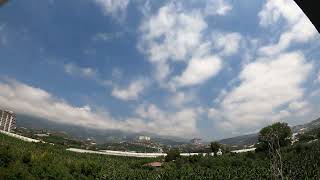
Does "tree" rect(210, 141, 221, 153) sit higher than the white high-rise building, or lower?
lower

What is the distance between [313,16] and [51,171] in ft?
119

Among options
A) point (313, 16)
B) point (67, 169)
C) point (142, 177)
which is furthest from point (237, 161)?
point (313, 16)

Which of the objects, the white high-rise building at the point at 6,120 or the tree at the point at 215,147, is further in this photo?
the white high-rise building at the point at 6,120

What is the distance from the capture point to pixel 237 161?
47344mm

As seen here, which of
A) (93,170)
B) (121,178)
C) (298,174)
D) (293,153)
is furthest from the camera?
(293,153)

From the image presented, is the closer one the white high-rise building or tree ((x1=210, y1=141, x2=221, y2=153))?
tree ((x1=210, y1=141, x2=221, y2=153))

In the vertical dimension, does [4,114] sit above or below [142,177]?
above

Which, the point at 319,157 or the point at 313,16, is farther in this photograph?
the point at 319,157

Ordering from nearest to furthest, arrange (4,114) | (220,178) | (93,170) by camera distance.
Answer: (220,178) < (93,170) < (4,114)

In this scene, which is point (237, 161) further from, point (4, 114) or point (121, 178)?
point (4, 114)

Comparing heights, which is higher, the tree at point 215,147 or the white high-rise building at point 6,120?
the white high-rise building at point 6,120

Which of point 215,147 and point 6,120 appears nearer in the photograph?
point 215,147

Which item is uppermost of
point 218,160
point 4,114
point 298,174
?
point 4,114

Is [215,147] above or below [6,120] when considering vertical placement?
below
